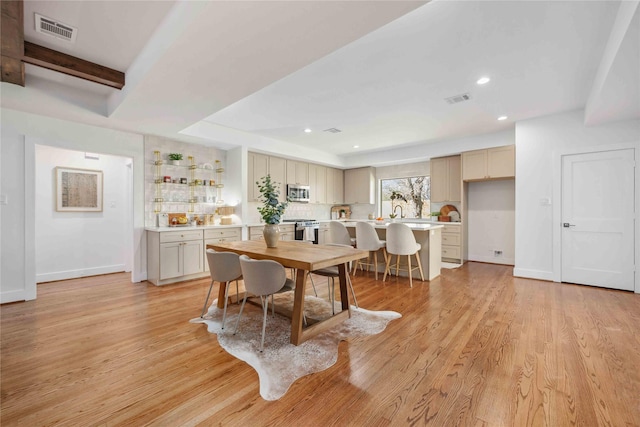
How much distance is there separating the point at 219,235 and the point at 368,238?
8.50ft

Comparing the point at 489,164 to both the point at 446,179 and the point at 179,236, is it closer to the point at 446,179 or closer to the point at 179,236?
the point at 446,179

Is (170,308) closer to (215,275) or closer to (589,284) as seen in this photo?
(215,275)

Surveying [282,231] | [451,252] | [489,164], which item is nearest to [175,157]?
[282,231]

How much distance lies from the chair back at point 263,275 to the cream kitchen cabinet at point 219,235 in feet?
8.37

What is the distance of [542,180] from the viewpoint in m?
4.52

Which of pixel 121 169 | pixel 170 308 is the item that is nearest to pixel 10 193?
pixel 121 169

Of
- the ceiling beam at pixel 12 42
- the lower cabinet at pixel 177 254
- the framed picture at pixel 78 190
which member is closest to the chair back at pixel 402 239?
the lower cabinet at pixel 177 254

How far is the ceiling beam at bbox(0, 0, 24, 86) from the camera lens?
6.41ft

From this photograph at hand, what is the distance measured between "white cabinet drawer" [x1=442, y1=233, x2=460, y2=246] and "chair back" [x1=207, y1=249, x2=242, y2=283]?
482cm

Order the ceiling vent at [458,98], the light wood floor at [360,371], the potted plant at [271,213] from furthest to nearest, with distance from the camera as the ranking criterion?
the ceiling vent at [458,98] → the potted plant at [271,213] → the light wood floor at [360,371]

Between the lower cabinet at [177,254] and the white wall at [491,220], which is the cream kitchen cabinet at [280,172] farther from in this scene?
the white wall at [491,220]

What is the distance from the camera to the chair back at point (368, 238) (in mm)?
4535

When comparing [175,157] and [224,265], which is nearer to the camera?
[224,265]

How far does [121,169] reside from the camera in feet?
17.1
